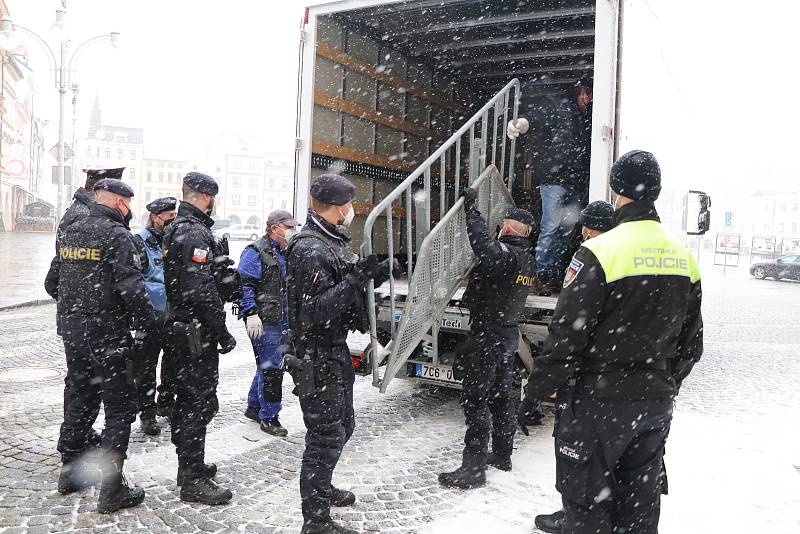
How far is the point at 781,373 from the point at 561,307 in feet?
22.7

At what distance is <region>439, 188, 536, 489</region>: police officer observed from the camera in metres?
3.90

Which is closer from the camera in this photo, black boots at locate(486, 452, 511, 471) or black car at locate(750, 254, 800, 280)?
black boots at locate(486, 452, 511, 471)

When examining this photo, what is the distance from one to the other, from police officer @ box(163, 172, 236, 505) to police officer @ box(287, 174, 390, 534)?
2.25 ft

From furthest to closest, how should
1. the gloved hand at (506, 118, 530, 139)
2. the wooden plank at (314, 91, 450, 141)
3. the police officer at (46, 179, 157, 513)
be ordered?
the gloved hand at (506, 118, 530, 139) → the wooden plank at (314, 91, 450, 141) → the police officer at (46, 179, 157, 513)

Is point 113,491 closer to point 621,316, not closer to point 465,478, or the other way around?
point 465,478

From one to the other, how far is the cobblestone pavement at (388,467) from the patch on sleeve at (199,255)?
54.2 inches

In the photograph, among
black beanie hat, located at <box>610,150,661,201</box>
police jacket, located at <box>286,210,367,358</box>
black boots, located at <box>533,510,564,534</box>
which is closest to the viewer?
black beanie hat, located at <box>610,150,661,201</box>

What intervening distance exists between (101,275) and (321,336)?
1.37m

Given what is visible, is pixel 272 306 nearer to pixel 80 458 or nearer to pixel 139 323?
pixel 139 323

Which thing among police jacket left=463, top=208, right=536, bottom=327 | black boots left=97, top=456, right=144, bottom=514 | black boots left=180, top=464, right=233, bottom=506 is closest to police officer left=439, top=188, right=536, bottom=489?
police jacket left=463, top=208, right=536, bottom=327

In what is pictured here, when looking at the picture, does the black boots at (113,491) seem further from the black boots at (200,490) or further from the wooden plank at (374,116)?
the wooden plank at (374,116)

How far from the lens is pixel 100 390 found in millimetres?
3621

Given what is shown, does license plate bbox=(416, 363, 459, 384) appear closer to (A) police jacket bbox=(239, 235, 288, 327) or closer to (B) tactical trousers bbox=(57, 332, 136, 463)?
(A) police jacket bbox=(239, 235, 288, 327)

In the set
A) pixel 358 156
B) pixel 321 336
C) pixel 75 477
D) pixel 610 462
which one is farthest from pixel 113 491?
pixel 358 156
